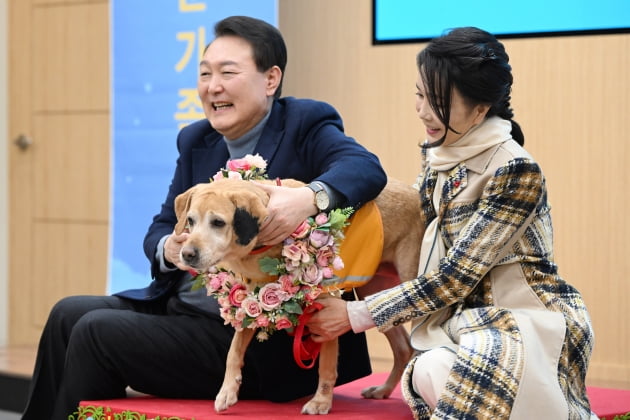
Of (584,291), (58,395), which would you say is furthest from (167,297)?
(584,291)

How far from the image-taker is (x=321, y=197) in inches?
92.4

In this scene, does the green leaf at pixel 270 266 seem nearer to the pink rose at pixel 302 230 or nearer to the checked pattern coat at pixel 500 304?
the pink rose at pixel 302 230

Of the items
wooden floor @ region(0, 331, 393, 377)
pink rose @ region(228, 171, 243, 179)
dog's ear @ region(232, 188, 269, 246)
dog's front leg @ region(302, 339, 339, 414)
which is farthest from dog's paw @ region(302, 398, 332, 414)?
wooden floor @ region(0, 331, 393, 377)

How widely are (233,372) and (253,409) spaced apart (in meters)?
0.13

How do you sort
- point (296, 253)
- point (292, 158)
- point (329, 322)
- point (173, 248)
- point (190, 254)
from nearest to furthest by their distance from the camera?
point (190, 254) < point (296, 253) < point (329, 322) < point (173, 248) < point (292, 158)

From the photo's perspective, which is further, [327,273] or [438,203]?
[438,203]

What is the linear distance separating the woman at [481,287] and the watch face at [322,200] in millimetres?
245

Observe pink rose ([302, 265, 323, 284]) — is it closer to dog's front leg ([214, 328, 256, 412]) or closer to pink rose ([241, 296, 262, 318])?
pink rose ([241, 296, 262, 318])

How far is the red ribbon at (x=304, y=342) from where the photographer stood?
2.34 m

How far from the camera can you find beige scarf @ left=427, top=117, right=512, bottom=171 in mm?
2297

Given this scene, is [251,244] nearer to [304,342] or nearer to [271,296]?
[271,296]

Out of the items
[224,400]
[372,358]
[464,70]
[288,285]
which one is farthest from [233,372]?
[372,358]

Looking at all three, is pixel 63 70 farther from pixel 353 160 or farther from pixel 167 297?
pixel 353 160

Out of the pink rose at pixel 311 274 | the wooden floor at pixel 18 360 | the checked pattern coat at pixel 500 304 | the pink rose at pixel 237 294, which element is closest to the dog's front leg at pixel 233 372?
the pink rose at pixel 237 294
